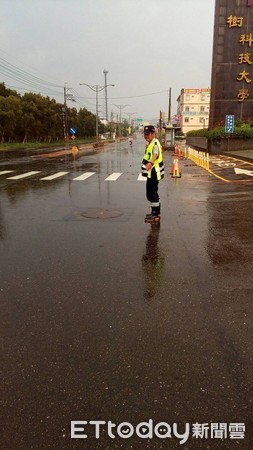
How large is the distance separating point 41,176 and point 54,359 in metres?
13.2

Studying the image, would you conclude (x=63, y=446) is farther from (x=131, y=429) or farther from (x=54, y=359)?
(x=54, y=359)

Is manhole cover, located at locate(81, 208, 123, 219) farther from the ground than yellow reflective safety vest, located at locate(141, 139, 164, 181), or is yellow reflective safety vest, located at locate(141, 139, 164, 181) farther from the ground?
yellow reflective safety vest, located at locate(141, 139, 164, 181)

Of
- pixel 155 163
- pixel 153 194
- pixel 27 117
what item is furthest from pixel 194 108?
pixel 153 194

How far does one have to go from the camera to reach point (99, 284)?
418 centimetres

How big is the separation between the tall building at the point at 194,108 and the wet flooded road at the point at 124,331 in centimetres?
12497

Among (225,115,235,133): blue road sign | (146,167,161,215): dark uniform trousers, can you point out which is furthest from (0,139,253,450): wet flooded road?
(225,115,235,133): blue road sign

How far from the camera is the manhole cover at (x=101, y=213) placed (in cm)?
778

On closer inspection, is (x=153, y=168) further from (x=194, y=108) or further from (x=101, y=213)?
(x=194, y=108)

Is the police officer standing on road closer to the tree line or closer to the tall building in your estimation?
the tree line

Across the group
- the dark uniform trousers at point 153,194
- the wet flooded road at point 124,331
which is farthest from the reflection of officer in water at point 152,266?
the dark uniform trousers at point 153,194

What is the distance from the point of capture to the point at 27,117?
51.2 m

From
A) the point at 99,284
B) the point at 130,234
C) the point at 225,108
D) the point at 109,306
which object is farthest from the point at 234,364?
the point at 225,108

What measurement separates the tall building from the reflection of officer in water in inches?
4915

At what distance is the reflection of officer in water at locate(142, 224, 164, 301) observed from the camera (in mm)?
4059
